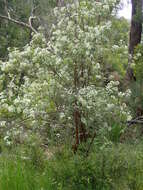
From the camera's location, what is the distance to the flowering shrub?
4.80 metres

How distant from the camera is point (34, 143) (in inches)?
206

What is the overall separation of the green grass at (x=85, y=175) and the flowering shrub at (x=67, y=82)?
427 millimetres

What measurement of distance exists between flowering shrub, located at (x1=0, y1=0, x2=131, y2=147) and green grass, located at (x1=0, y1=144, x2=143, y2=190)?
1.40ft

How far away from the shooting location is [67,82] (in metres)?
5.12

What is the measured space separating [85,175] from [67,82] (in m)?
1.23

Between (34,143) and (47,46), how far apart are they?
1356 mm

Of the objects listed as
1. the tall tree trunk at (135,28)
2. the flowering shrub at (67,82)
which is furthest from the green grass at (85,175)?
the tall tree trunk at (135,28)

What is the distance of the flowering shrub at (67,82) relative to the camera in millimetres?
4801

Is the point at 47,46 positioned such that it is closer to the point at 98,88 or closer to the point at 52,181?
the point at 98,88

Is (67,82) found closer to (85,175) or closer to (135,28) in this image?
(85,175)

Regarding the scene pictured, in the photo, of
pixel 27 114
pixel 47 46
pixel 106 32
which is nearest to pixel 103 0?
pixel 106 32

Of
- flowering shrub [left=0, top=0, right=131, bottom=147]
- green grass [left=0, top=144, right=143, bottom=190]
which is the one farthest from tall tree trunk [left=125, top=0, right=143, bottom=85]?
green grass [left=0, top=144, right=143, bottom=190]

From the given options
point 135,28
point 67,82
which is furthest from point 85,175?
point 135,28

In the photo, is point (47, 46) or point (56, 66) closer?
point (56, 66)
